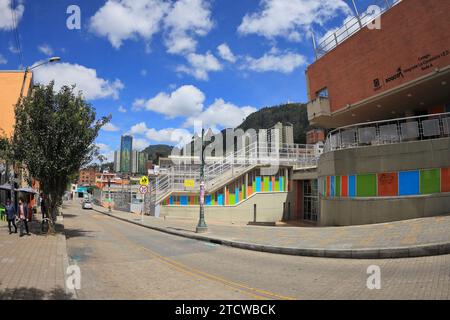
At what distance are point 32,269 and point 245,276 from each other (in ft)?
17.2

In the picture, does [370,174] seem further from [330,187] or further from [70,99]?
[70,99]

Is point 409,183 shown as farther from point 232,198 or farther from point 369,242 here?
point 232,198

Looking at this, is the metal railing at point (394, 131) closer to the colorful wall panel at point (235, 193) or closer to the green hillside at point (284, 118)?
the colorful wall panel at point (235, 193)

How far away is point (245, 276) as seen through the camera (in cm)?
923

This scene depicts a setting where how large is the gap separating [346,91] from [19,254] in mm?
22494

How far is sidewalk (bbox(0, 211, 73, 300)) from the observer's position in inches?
268

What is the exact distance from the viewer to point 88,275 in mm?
9234

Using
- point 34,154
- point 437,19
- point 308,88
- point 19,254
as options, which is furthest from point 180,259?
point 308,88

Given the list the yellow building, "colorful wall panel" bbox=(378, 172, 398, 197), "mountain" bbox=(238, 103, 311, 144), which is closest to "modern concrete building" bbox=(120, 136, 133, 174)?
"mountain" bbox=(238, 103, 311, 144)

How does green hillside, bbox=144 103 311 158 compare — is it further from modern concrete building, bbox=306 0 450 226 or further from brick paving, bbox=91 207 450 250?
brick paving, bbox=91 207 450 250

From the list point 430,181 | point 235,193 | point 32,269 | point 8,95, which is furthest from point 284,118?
point 32,269

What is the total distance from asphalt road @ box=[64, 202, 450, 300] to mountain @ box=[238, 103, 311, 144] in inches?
4238

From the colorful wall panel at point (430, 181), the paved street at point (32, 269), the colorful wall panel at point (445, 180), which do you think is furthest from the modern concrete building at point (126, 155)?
the colorful wall panel at point (445, 180)

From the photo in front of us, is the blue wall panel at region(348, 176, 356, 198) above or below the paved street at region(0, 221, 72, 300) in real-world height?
above
